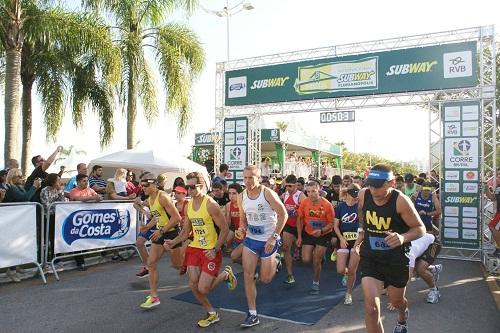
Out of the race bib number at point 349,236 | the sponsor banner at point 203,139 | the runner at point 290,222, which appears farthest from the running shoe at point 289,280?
the sponsor banner at point 203,139

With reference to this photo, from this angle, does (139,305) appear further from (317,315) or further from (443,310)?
(443,310)

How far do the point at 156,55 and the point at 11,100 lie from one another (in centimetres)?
502

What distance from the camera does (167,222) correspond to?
602cm

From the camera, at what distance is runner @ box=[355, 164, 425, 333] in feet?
12.5

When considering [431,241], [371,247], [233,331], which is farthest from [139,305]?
[431,241]

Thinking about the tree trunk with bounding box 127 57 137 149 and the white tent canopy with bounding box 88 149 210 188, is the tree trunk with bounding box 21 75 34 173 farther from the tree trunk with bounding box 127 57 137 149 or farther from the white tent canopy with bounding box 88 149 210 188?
the tree trunk with bounding box 127 57 137 149

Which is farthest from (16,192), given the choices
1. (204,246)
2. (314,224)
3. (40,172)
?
(314,224)

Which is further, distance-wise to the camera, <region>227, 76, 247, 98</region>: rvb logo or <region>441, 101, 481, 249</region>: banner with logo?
<region>227, 76, 247, 98</region>: rvb logo

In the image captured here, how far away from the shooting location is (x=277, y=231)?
16.5 feet

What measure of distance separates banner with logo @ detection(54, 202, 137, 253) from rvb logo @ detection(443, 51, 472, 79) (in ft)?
26.6

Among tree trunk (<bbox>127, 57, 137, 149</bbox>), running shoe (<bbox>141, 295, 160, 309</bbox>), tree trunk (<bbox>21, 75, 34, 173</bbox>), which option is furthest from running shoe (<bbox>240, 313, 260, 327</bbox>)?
tree trunk (<bbox>21, 75, 34, 173</bbox>)

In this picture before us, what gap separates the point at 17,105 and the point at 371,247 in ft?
35.3

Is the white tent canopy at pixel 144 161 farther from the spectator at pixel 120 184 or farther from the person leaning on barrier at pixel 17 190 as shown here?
the person leaning on barrier at pixel 17 190

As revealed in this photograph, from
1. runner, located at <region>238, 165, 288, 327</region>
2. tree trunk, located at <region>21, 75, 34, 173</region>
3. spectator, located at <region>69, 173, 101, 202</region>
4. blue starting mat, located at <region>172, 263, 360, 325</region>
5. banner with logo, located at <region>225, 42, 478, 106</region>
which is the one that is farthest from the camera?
tree trunk, located at <region>21, 75, 34, 173</region>
